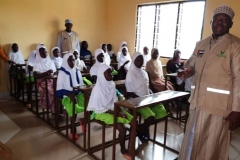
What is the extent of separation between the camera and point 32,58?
452 centimetres

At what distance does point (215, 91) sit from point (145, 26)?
4.56m

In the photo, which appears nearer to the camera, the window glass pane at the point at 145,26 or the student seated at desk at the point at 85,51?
the window glass pane at the point at 145,26

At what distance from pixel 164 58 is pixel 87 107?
3.56 meters

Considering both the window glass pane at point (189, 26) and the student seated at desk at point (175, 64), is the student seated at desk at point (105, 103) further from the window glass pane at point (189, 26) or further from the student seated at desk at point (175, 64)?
the window glass pane at point (189, 26)

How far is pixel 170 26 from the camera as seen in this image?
17.6ft

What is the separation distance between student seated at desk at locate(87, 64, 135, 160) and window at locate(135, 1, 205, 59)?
10.8 feet

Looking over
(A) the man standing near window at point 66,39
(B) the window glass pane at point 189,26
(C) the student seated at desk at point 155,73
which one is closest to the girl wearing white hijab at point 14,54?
(A) the man standing near window at point 66,39

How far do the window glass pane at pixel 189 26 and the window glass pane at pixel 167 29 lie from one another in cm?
17

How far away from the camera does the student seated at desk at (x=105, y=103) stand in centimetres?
226

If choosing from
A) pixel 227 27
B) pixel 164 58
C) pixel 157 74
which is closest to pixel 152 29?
pixel 164 58

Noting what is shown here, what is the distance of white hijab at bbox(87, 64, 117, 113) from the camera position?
91.7 inches

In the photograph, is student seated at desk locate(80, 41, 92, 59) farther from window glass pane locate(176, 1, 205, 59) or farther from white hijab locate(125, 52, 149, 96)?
white hijab locate(125, 52, 149, 96)

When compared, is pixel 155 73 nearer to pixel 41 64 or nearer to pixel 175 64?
pixel 175 64

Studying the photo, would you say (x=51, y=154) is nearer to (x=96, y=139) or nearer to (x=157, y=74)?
(x=96, y=139)
